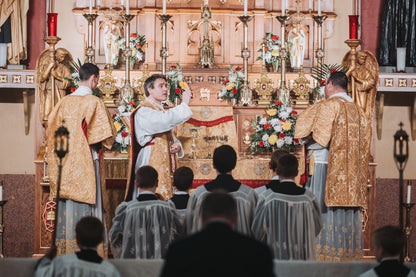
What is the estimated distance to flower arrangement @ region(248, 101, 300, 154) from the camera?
29.5 feet

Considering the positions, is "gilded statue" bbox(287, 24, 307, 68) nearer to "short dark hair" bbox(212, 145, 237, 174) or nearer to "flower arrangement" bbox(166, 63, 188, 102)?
"flower arrangement" bbox(166, 63, 188, 102)

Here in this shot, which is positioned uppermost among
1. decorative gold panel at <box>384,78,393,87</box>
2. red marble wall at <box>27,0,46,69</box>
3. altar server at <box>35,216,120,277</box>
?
red marble wall at <box>27,0,46,69</box>

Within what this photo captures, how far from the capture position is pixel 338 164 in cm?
775

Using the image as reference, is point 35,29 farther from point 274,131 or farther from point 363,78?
point 363,78

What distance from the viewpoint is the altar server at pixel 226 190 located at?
5.70 m

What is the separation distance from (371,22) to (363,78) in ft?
8.27

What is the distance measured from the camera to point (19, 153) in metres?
11.6

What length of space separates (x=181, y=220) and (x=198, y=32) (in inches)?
227

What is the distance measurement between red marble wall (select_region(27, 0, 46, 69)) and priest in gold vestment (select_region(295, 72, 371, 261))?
5310 mm

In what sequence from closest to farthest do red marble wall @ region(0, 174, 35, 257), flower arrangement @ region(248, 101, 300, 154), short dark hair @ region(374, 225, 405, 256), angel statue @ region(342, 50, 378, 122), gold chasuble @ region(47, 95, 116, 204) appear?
short dark hair @ region(374, 225, 405, 256) → gold chasuble @ region(47, 95, 116, 204) → flower arrangement @ region(248, 101, 300, 154) → angel statue @ region(342, 50, 378, 122) → red marble wall @ region(0, 174, 35, 257)

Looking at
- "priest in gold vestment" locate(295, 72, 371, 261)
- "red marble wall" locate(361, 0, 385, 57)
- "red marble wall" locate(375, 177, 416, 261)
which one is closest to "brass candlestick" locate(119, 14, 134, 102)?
"priest in gold vestment" locate(295, 72, 371, 261)

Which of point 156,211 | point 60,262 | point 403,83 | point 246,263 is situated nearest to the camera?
point 246,263

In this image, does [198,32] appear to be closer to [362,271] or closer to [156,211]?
[156,211]

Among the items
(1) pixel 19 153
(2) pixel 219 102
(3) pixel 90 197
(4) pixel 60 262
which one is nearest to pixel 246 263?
(4) pixel 60 262
